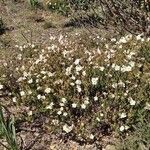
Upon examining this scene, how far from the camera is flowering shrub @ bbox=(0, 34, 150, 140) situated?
6.26m

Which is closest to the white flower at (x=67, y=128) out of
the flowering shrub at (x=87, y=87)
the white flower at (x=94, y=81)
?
the flowering shrub at (x=87, y=87)

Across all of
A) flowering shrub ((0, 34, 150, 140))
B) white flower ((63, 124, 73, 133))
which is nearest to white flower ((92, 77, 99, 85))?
flowering shrub ((0, 34, 150, 140))

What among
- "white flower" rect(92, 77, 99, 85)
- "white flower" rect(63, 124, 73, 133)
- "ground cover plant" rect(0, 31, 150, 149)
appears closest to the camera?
"white flower" rect(63, 124, 73, 133)

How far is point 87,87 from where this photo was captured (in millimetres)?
6645

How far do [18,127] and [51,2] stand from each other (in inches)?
216

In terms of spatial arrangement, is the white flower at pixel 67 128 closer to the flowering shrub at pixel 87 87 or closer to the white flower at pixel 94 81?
the flowering shrub at pixel 87 87

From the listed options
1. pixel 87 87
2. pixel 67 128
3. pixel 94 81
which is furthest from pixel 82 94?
pixel 67 128

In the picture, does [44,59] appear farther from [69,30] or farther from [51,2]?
[51,2]

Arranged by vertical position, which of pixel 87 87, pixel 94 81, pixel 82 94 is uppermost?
Answer: pixel 94 81

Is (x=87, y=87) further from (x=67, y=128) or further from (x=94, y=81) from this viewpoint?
(x=67, y=128)

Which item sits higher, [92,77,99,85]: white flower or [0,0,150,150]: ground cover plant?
[92,77,99,85]: white flower

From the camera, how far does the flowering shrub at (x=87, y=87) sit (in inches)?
247

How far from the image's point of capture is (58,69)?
7305 mm

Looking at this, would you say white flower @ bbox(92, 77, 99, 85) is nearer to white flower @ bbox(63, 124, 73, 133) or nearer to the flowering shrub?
the flowering shrub
